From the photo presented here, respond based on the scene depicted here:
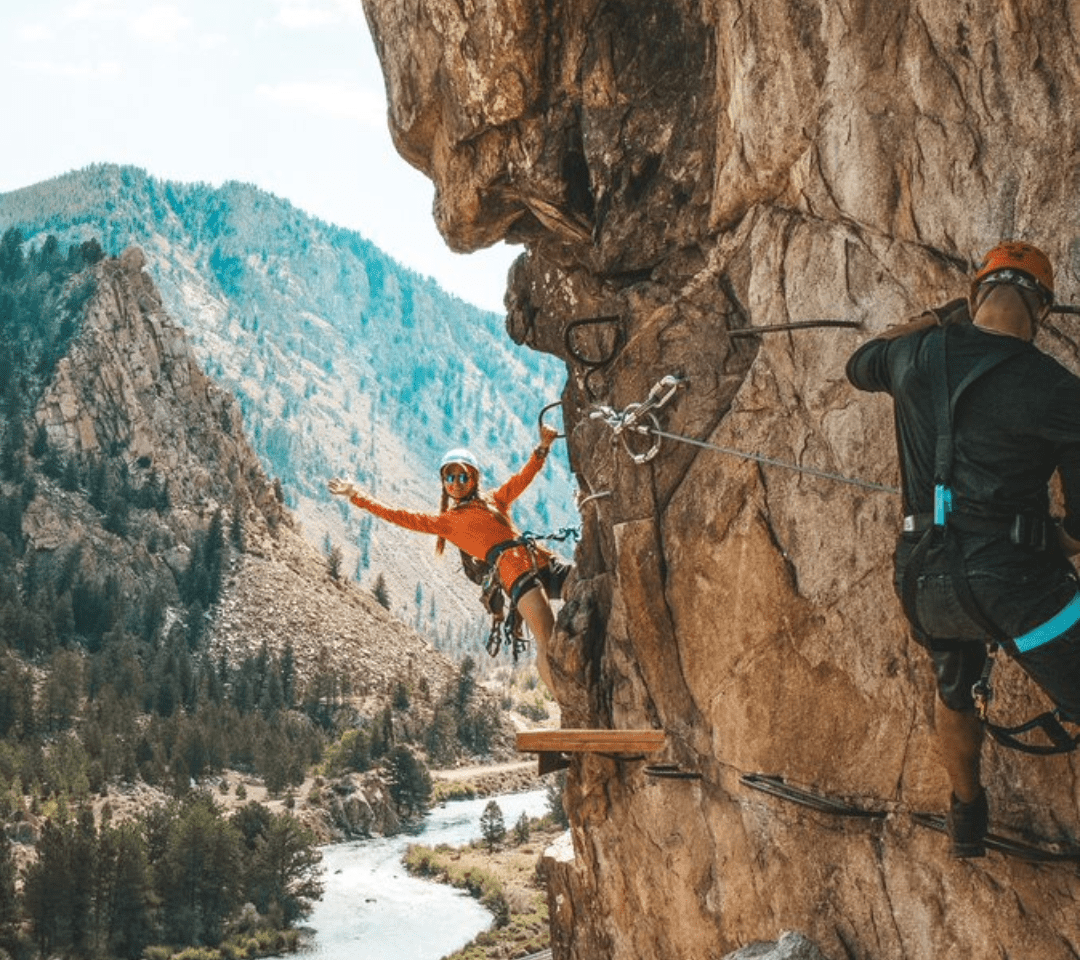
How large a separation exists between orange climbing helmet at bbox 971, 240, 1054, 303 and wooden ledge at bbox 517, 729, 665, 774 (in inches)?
144

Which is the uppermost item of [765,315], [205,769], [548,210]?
[548,210]

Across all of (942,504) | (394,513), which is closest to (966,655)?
(942,504)

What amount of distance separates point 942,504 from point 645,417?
131 inches

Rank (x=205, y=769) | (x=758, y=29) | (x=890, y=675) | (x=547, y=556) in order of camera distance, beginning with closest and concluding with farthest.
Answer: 1. (x=890, y=675)
2. (x=758, y=29)
3. (x=547, y=556)
4. (x=205, y=769)

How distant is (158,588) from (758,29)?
3156 inches

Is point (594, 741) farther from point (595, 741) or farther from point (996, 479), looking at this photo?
point (996, 479)

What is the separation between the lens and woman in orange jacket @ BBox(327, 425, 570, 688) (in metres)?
9.73

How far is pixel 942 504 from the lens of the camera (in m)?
4.76

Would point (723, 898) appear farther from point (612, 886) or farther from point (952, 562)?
point (952, 562)

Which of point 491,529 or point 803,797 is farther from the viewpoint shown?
point 491,529

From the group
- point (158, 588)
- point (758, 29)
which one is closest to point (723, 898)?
point (758, 29)

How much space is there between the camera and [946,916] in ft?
19.1

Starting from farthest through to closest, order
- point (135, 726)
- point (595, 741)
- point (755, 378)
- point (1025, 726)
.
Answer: point (135, 726), point (595, 741), point (755, 378), point (1025, 726)

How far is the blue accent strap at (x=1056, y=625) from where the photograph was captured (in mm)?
4586
